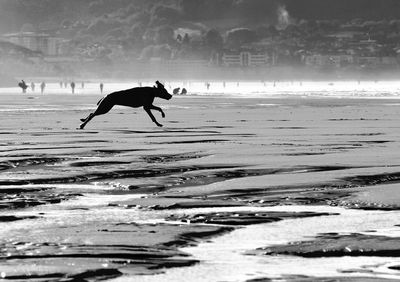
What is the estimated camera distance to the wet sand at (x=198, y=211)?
7.72 metres

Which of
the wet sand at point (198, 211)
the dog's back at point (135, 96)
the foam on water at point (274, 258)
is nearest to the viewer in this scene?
the foam on water at point (274, 258)

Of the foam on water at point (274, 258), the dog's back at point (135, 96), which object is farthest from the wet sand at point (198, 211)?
the dog's back at point (135, 96)

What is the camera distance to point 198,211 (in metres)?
10.7

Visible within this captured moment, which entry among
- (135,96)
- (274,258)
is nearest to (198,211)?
(274,258)

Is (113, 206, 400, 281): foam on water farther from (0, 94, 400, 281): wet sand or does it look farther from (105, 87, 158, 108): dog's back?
(105, 87, 158, 108): dog's back

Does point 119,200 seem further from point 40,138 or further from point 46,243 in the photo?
point 40,138

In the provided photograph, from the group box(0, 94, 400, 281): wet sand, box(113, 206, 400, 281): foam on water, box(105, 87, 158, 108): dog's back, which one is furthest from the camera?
box(105, 87, 158, 108): dog's back

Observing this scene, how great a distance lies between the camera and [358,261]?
7895mm

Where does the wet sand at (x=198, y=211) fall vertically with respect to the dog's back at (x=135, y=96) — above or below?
below

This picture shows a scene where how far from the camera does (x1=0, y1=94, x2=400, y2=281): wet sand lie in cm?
772

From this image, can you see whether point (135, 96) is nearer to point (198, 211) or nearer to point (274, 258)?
point (198, 211)

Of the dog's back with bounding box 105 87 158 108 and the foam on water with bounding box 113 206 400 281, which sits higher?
the dog's back with bounding box 105 87 158 108

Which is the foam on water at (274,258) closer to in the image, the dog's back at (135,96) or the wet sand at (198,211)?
the wet sand at (198,211)

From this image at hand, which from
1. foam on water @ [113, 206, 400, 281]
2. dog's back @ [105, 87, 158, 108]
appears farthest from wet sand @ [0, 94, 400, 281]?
dog's back @ [105, 87, 158, 108]
